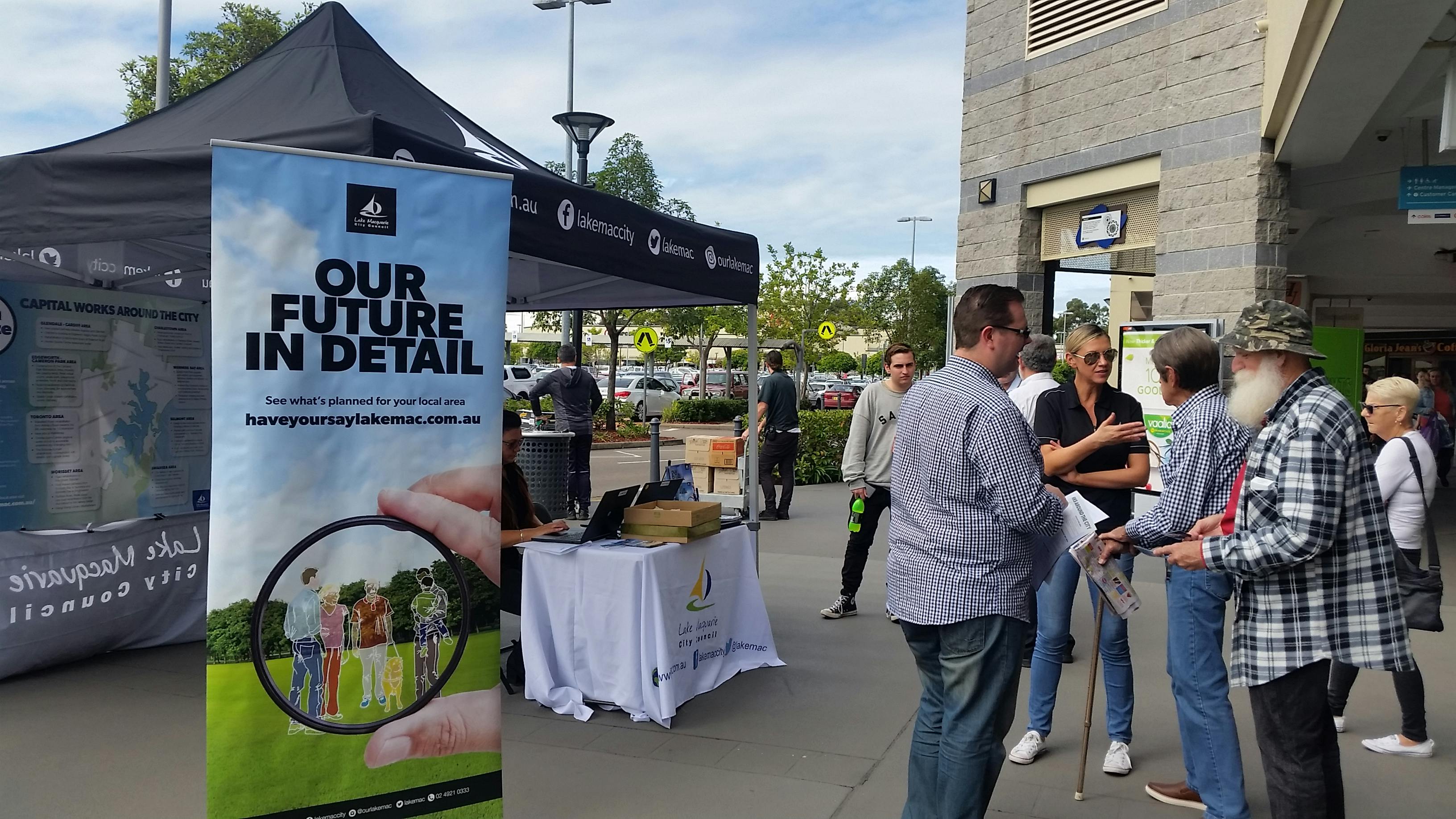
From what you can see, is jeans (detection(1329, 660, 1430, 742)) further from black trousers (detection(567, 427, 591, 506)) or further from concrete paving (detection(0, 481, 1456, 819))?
black trousers (detection(567, 427, 591, 506))

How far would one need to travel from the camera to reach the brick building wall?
27.6ft

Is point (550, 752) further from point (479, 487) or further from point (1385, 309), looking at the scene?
point (1385, 309)

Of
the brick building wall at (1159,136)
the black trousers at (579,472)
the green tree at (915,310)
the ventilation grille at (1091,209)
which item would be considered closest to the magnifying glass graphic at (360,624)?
the brick building wall at (1159,136)

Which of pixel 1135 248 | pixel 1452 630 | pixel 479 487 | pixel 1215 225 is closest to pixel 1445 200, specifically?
pixel 1215 225

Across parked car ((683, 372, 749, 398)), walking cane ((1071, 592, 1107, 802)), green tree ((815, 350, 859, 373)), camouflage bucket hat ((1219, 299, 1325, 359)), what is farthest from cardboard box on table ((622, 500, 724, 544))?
green tree ((815, 350, 859, 373))

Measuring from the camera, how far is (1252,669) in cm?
279

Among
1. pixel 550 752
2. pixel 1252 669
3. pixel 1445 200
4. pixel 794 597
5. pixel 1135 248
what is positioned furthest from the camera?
pixel 1135 248

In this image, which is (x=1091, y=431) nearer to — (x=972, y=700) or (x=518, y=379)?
(x=972, y=700)

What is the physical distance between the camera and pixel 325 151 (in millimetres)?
3424

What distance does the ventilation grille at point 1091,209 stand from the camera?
9.66 metres

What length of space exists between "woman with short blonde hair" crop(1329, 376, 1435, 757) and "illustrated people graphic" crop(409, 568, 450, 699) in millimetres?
3815

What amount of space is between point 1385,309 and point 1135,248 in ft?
41.7

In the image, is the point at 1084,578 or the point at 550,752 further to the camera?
the point at 1084,578

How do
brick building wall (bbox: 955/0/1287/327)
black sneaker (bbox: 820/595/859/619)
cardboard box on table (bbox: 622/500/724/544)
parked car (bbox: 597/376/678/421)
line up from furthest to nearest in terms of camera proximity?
parked car (bbox: 597/376/678/421)
brick building wall (bbox: 955/0/1287/327)
black sneaker (bbox: 820/595/859/619)
cardboard box on table (bbox: 622/500/724/544)
